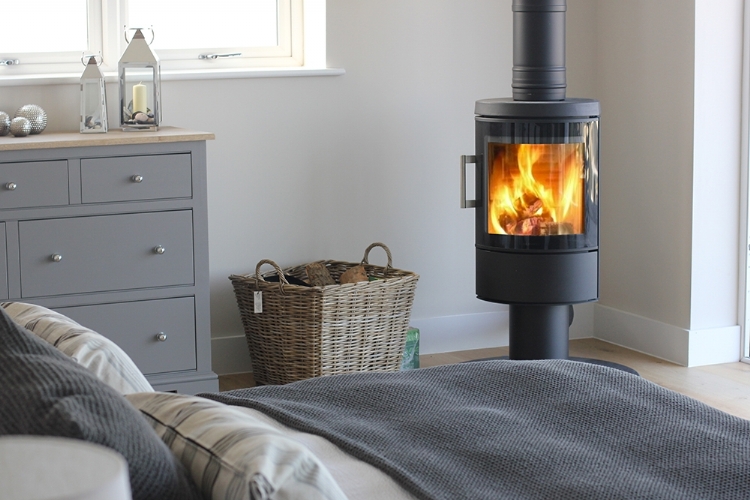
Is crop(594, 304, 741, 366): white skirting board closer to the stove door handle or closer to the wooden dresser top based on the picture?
the stove door handle

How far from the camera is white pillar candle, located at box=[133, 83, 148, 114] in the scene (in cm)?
350

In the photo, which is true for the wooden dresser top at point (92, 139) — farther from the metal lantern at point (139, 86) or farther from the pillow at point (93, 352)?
the pillow at point (93, 352)

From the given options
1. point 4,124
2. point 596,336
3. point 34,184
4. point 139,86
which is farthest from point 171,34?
point 596,336

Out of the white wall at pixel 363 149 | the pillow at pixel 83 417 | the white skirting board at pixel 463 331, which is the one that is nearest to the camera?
the pillow at pixel 83 417

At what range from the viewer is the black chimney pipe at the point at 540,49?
11.3 ft

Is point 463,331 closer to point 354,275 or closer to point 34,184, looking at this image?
point 354,275

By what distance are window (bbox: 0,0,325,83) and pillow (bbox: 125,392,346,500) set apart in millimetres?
2778

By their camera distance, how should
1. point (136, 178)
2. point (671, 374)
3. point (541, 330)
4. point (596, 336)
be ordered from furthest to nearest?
point (596, 336) → point (671, 374) → point (541, 330) → point (136, 178)

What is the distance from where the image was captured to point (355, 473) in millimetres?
1412

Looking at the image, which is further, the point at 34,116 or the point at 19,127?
the point at 34,116

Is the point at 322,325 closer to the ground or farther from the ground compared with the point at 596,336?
farther from the ground

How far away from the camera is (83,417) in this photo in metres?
0.95

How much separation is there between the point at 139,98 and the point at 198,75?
29cm

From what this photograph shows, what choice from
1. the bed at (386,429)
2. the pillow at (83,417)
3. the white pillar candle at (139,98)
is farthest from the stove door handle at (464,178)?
the pillow at (83,417)
